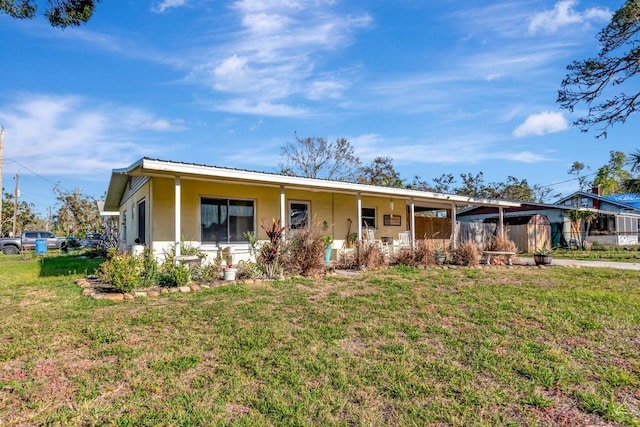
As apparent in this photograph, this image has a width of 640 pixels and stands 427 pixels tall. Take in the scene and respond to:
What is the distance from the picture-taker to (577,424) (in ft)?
8.38

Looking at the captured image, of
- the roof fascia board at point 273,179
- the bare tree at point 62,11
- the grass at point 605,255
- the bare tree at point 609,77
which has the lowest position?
the grass at point 605,255

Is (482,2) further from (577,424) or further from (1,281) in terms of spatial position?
(1,281)

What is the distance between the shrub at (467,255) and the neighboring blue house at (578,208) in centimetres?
1023

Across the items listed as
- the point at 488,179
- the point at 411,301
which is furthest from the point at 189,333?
the point at 488,179

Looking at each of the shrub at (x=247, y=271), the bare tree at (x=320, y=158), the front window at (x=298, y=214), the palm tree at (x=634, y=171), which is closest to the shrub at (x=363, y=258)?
the front window at (x=298, y=214)

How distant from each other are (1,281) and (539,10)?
14.9 metres

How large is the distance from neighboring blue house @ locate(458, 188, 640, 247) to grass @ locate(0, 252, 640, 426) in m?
16.3

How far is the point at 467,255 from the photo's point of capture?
420 inches

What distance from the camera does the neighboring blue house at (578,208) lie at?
20703 millimetres

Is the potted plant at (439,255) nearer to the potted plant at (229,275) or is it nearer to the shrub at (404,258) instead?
the shrub at (404,258)

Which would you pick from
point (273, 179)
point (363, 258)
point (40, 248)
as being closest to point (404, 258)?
point (363, 258)

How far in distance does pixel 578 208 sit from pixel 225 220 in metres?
20.1

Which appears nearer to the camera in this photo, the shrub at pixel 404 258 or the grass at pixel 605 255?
the shrub at pixel 404 258

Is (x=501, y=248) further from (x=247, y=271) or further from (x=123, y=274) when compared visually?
(x=123, y=274)
